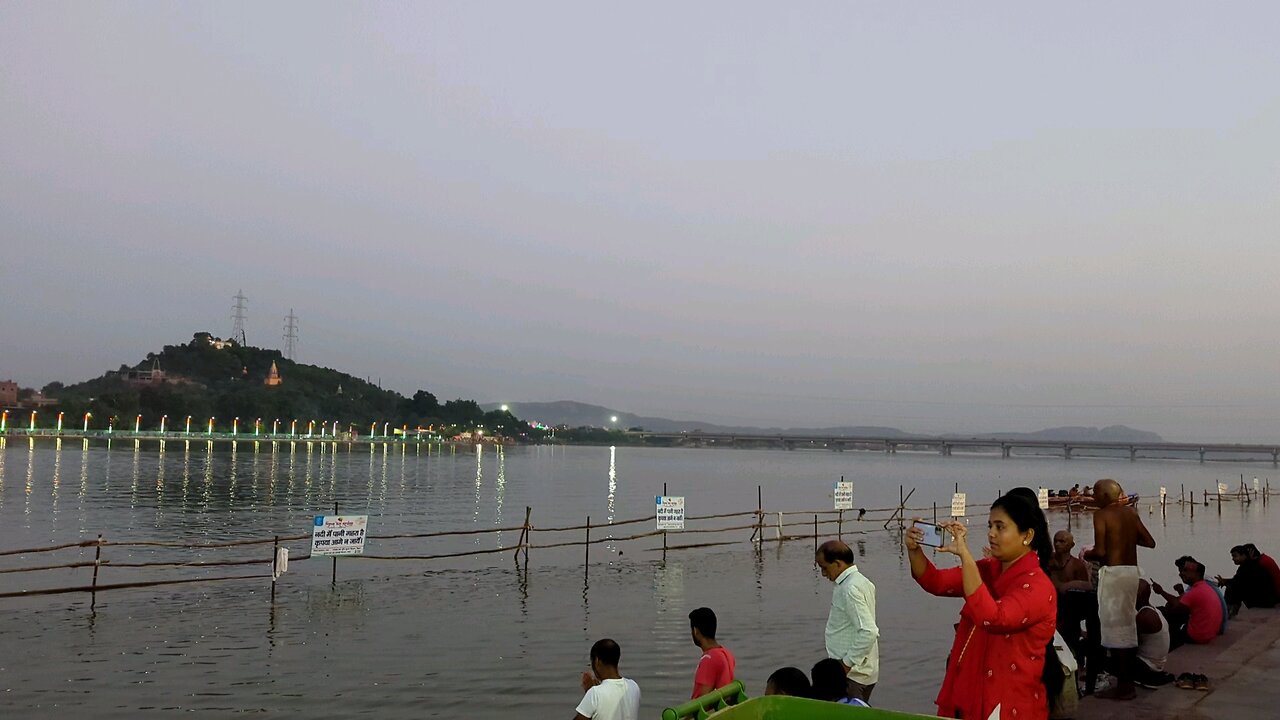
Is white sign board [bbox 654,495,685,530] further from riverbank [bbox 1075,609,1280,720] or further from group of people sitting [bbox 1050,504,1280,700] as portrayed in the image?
riverbank [bbox 1075,609,1280,720]

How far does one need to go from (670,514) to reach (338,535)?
386 inches

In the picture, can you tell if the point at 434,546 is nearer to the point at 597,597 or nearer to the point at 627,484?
the point at 597,597

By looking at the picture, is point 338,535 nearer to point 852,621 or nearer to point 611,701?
point 611,701

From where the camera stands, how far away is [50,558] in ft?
86.2

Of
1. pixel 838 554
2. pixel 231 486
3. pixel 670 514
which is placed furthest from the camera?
pixel 231 486

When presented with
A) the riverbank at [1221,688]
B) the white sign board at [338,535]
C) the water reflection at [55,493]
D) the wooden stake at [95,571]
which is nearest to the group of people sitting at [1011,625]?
the riverbank at [1221,688]

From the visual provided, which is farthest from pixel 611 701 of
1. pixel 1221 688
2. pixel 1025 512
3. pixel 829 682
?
pixel 1221 688

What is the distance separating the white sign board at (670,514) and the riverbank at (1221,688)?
14.6m

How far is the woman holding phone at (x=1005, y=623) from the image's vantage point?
3.80 m

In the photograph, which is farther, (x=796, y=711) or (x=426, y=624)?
(x=426, y=624)

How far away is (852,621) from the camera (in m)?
6.32

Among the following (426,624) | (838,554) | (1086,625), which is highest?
(838,554)

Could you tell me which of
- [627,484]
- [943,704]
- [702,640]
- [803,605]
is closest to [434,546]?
[803,605]

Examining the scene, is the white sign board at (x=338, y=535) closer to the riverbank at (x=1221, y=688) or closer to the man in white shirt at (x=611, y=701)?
the man in white shirt at (x=611, y=701)
